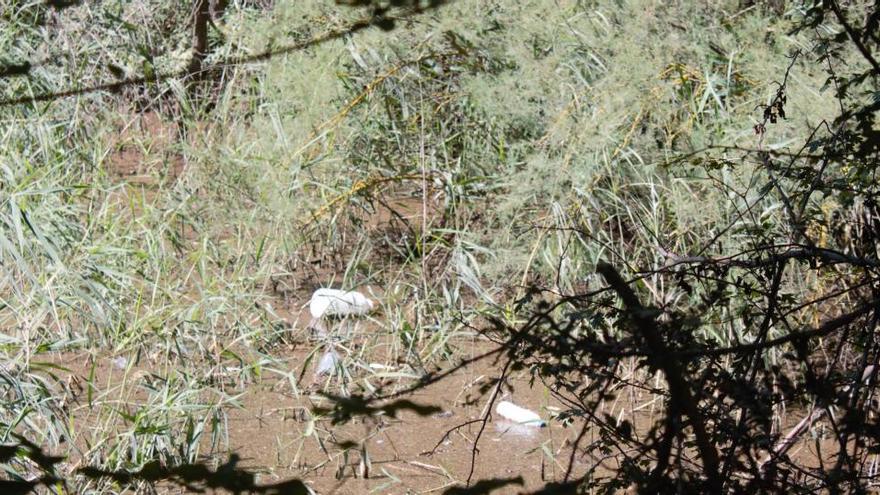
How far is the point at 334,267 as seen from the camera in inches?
212

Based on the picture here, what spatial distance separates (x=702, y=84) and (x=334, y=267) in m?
1.81

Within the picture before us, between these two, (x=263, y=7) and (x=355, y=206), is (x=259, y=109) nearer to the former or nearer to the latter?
(x=355, y=206)

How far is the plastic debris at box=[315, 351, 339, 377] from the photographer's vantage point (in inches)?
179

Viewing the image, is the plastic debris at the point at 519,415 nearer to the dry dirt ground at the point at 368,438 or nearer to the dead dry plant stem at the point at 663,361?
the dry dirt ground at the point at 368,438

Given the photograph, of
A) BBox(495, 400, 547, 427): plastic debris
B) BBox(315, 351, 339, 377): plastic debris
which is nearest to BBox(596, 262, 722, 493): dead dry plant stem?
BBox(495, 400, 547, 427): plastic debris

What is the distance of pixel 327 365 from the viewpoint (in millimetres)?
4656

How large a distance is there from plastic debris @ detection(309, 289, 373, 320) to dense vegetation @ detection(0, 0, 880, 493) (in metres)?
0.07

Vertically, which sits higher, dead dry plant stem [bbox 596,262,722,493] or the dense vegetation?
the dense vegetation

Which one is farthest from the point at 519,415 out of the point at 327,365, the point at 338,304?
the point at 338,304

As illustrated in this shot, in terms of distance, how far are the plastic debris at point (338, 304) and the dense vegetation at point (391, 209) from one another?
0.24 ft

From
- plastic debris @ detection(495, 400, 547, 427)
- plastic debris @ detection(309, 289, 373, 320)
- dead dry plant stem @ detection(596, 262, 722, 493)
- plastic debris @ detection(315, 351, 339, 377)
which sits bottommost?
dead dry plant stem @ detection(596, 262, 722, 493)

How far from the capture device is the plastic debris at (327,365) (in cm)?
456

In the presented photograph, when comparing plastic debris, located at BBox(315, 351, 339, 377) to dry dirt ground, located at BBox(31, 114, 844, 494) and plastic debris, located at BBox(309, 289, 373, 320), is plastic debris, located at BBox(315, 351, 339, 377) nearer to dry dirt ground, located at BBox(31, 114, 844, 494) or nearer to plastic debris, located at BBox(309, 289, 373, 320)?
dry dirt ground, located at BBox(31, 114, 844, 494)

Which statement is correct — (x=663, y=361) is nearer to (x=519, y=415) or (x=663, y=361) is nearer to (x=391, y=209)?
(x=519, y=415)
